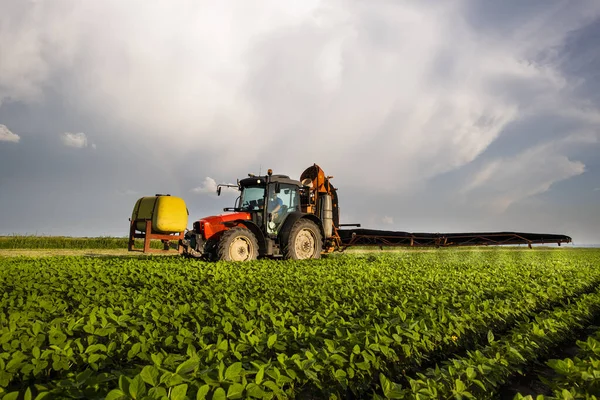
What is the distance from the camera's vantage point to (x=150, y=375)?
2.12 meters

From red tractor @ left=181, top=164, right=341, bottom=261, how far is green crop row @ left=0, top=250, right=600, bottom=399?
2823 millimetres

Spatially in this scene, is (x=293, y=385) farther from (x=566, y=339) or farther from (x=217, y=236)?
(x=217, y=236)

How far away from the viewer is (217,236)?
10930mm

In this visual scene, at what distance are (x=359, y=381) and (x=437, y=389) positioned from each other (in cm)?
64

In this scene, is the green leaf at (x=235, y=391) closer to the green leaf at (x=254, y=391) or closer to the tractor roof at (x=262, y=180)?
the green leaf at (x=254, y=391)

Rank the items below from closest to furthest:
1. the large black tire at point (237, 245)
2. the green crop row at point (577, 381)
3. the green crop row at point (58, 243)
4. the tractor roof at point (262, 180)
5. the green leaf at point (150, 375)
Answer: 1. the green leaf at point (150, 375)
2. the green crop row at point (577, 381)
3. the large black tire at point (237, 245)
4. the tractor roof at point (262, 180)
5. the green crop row at point (58, 243)

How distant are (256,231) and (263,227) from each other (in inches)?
9.7

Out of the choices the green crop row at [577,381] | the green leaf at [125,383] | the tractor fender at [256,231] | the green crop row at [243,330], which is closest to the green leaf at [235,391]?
the green crop row at [243,330]

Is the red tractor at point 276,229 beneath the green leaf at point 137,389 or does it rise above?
above

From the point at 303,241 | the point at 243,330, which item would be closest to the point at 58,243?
the point at 303,241

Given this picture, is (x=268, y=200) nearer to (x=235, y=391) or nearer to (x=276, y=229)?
(x=276, y=229)

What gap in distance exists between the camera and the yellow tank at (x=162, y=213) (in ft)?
39.9

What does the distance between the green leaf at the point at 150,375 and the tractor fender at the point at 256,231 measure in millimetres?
8783

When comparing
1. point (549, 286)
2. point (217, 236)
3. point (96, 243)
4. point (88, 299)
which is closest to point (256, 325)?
point (88, 299)
